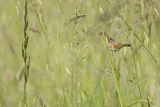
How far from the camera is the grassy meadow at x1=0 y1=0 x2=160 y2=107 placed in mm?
1325

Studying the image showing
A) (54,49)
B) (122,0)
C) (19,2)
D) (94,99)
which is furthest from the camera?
(54,49)

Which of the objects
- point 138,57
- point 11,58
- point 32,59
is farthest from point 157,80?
point 11,58

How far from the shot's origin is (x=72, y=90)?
1506 mm

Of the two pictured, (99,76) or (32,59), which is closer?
(99,76)

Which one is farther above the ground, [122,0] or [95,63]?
[122,0]

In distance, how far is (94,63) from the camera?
1.78 m

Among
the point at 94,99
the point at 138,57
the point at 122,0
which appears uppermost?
the point at 122,0

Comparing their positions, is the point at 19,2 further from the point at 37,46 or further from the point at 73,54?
the point at 37,46

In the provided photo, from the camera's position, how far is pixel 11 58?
2.35 metres

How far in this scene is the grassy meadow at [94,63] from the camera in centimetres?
133

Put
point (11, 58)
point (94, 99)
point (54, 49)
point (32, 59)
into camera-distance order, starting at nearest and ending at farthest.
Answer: point (94, 99), point (54, 49), point (32, 59), point (11, 58)

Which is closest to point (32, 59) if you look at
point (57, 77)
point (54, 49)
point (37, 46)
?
point (37, 46)

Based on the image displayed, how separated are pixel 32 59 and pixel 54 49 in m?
0.46

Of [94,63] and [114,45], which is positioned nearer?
[114,45]
